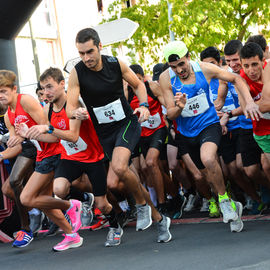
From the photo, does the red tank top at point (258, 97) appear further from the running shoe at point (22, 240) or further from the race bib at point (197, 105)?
the running shoe at point (22, 240)

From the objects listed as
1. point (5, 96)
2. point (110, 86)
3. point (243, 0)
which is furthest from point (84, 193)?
point (243, 0)

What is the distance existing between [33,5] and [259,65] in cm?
324

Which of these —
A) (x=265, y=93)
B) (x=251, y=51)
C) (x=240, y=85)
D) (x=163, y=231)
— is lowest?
(x=163, y=231)

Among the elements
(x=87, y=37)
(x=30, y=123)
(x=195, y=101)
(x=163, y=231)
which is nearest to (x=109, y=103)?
(x=87, y=37)

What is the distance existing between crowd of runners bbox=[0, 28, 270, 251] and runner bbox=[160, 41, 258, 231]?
0.04 ft

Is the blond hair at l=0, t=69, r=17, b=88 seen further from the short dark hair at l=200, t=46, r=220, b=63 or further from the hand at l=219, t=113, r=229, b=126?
the short dark hair at l=200, t=46, r=220, b=63

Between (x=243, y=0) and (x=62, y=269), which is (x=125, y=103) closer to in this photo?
(x=62, y=269)

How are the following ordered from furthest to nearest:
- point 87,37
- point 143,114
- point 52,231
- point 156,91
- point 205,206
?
point 205,206 → point 52,231 → point 156,91 → point 87,37 → point 143,114

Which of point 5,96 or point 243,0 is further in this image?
point 243,0

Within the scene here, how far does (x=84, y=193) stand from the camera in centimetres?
880

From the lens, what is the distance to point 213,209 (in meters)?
8.08

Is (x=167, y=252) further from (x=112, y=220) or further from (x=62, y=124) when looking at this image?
(x=62, y=124)

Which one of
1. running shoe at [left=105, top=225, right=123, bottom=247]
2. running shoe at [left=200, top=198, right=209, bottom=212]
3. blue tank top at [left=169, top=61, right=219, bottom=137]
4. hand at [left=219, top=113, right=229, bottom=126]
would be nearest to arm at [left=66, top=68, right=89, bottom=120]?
blue tank top at [left=169, top=61, right=219, bottom=137]

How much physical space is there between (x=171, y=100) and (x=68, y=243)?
1.93 meters
